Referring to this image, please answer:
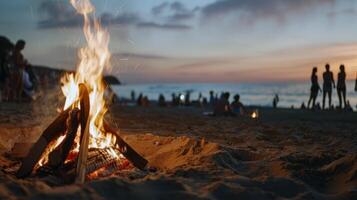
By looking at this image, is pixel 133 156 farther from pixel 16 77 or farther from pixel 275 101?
pixel 275 101

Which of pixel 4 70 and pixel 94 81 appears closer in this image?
pixel 94 81

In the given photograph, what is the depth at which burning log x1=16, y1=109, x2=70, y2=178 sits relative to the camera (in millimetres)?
4668

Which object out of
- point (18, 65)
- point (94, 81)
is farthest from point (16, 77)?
point (94, 81)

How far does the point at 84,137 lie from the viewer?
15.7 ft

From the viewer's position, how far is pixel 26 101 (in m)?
15.7

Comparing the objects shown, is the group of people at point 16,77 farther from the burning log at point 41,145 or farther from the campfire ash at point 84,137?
the burning log at point 41,145

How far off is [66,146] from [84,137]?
279 millimetres

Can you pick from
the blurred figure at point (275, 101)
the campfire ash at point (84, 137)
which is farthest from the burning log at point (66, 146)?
the blurred figure at point (275, 101)

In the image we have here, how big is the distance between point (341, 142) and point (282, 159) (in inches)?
102

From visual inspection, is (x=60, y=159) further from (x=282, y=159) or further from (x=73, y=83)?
(x=282, y=159)

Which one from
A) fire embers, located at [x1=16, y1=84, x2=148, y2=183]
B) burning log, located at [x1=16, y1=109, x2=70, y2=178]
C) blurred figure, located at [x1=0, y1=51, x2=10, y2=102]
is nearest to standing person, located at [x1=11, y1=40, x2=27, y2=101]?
blurred figure, located at [x1=0, y1=51, x2=10, y2=102]

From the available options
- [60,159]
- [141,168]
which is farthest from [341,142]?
[60,159]

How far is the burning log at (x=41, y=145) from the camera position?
4.67 m

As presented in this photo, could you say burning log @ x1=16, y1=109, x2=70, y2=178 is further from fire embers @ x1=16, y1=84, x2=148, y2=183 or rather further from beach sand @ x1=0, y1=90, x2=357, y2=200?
beach sand @ x1=0, y1=90, x2=357, y2=200
